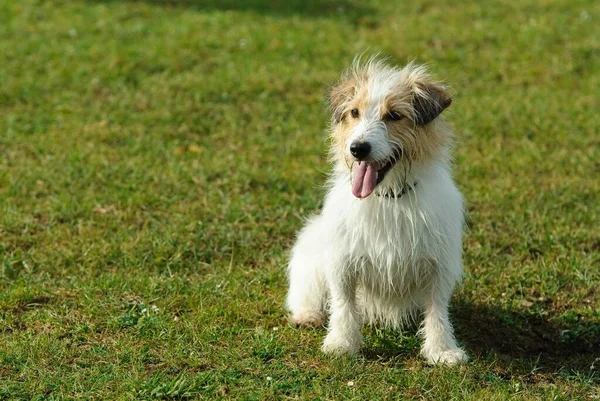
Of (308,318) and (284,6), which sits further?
(284,6)

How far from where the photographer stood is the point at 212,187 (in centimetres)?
751

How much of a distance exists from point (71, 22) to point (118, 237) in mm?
5804

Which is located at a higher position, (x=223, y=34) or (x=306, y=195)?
(x=223, y=34)

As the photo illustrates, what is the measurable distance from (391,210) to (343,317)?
2.32 feet

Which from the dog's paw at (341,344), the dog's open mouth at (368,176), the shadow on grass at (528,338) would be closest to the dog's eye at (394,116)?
the dog's open mouth at (368,176)

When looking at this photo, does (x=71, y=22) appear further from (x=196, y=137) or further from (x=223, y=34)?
(x=196, y=137)

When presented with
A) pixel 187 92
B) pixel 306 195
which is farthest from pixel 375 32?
pixel 306 195

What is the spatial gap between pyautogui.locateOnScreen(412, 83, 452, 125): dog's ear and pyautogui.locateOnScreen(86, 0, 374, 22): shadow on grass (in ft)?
24.4

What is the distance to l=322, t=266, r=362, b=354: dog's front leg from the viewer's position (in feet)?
16.7

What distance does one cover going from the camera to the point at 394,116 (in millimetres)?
4746

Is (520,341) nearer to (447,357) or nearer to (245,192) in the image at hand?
(447,357)

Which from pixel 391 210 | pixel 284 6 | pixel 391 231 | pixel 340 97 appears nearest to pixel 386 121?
pixel 340 97

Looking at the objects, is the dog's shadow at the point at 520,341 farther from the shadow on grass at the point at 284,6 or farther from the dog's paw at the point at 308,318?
the shadow on grass at the point at 284,6

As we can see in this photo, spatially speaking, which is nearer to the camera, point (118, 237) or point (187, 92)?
point (118, 237)
